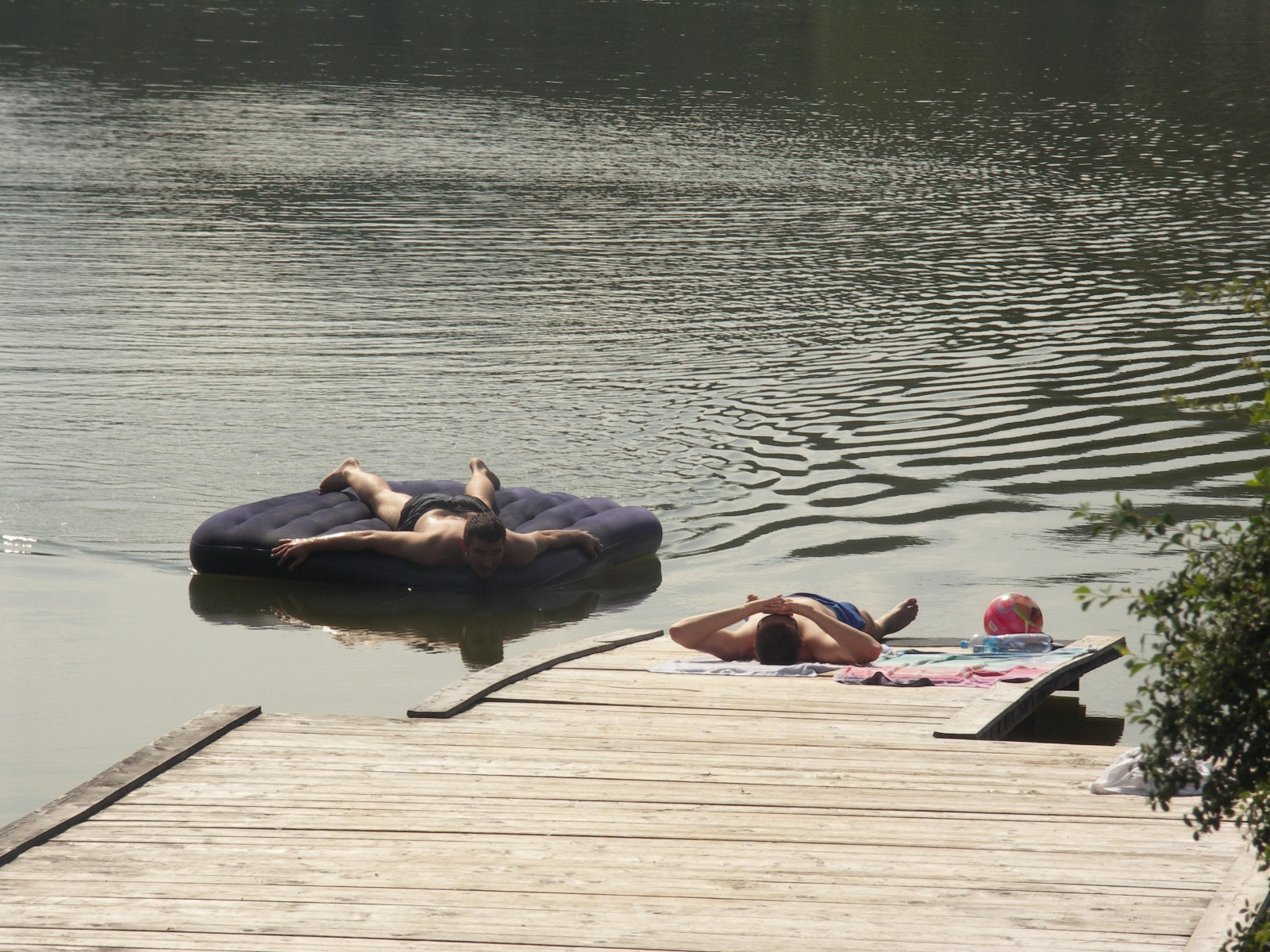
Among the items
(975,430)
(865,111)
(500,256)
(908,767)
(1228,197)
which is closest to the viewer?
(908,767)

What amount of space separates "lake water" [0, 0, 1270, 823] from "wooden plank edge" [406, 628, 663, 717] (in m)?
1.23

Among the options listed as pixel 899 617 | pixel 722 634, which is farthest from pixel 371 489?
pixel 899 617

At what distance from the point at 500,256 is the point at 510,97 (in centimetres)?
1657

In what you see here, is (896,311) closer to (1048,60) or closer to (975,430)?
(975,430)

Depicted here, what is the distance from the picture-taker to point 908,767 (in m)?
6.32

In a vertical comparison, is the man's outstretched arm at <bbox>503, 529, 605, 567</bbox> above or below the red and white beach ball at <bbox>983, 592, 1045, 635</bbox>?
below

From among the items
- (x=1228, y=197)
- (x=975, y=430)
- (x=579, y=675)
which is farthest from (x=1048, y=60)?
(x=579, y=675)

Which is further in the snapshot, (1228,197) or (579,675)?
(1228,197)

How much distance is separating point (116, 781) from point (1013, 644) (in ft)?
15.6

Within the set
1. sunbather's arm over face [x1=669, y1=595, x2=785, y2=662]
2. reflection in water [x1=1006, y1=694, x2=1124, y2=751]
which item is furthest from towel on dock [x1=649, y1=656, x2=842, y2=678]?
reflection in water [x1=1006, y1=694, x2=1124, y2=751]

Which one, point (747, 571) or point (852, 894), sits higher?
point (852, 894)

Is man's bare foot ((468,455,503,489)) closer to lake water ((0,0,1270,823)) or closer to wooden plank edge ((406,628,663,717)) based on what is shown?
lake water ((0,0,1270,823))

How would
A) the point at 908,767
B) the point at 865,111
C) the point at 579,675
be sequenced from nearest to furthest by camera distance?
the point at 908,767, the point at 579,675, the point at 865,111

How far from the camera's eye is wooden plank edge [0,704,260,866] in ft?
18.0
